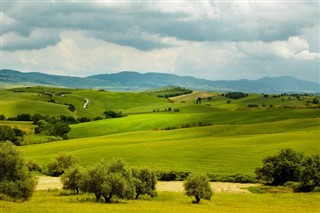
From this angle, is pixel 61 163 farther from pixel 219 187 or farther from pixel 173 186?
pixel 219 187

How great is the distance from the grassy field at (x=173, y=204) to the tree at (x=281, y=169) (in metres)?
15.4

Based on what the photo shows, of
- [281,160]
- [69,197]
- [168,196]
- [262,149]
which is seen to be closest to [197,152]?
[262,149]

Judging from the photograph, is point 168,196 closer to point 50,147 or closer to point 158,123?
point 50,147

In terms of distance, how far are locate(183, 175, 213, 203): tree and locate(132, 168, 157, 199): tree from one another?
6237mm

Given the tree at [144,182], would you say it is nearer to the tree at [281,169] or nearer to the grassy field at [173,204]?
the grassy field at [173,204]

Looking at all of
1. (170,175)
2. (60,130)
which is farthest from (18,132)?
(170,175)

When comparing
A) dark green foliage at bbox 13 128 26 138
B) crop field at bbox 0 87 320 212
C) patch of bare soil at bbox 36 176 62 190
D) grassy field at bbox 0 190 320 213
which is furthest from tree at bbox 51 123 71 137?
grassy field at bbox 0 190 320 213

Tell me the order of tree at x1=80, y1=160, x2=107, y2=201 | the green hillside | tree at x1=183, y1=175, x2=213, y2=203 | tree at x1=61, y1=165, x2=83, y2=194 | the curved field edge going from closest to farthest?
tree at x1=80, y1=160, x2=107, y2=201 < tree at x1=183, y1=175, x2=213, y2=203 < tree at x1=61, y1=165, x2=83, y2=194 < the curved field edge < the green hillside

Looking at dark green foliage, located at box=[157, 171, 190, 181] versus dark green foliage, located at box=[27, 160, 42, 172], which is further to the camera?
dark green foliage, located at box=[27, 160, 42, 172]

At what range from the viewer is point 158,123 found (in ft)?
599

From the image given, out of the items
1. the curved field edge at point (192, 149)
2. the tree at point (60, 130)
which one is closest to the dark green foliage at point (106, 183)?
the curved field edge at point (192, 149)

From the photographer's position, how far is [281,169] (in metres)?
95.8

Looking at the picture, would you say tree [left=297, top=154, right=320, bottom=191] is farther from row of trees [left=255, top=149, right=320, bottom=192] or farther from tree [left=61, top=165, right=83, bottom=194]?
tree [left=61, top=165, right=83, bottom=194]

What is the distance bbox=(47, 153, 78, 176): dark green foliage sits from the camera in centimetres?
10306
